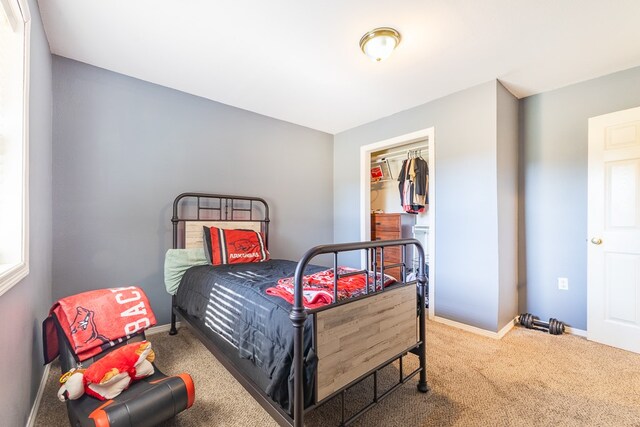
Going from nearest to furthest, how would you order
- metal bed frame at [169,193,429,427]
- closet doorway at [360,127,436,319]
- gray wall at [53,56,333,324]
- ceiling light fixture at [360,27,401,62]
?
metal bed frame at [169,193,429,427]
ceiling light fixture at [360,27,401,62]
gray wall at [53,56,333,324]
closet doorway at [360,127,436,319]

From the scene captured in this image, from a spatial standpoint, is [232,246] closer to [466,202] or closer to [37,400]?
[37,400]

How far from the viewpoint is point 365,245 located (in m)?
1.38

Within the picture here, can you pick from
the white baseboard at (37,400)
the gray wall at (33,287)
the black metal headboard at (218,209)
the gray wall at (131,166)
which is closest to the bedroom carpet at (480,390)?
the white baseboard at (37,400)

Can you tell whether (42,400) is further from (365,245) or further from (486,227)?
(486,227)

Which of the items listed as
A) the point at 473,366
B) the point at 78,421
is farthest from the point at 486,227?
the point at 78,421

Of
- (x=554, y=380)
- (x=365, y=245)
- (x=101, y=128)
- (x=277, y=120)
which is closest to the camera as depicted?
(x=365, y=245)

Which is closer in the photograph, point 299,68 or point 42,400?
point 42,400

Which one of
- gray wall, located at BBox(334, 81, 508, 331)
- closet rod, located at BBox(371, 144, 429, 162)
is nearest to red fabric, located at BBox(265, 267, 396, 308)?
gray wall, located at BBox(334, 81, 508, 331)

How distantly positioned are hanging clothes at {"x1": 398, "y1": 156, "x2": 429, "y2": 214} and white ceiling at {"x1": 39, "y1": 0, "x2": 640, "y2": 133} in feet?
3.08

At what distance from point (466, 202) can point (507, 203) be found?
14.8 inches

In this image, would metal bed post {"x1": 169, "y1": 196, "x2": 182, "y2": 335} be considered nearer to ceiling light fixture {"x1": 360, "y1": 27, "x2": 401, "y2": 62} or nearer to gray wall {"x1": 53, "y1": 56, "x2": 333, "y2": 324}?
gray wall {"x1": 53, "y1": 56, "x2": 333, "y2": 324}

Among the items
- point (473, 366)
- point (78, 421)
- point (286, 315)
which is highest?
point (286, 315)

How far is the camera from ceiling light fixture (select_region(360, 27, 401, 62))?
184 cm

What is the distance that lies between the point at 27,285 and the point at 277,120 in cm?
277
